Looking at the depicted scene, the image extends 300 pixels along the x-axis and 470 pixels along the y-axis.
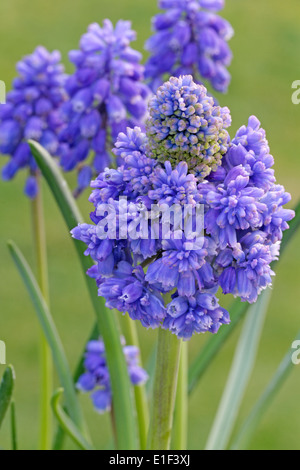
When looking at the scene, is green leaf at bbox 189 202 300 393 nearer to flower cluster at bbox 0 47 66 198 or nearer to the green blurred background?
flower cluster at bbox 0 47 66 198

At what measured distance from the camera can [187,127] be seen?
0.73 metres

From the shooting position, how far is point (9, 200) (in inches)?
115

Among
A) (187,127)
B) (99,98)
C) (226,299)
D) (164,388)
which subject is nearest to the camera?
(187,127)

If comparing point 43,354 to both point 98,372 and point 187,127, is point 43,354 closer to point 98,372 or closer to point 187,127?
point 98,372

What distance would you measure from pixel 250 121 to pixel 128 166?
13 centimetres

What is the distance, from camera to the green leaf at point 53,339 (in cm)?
113

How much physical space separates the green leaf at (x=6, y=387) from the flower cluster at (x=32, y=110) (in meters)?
0.42

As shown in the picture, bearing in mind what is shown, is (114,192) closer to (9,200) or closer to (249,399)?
(249,399)

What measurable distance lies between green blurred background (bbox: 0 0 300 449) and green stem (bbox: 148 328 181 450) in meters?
1.07

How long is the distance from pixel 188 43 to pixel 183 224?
27.3 inches

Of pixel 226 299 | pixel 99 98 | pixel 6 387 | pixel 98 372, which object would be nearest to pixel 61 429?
pixel 98 372

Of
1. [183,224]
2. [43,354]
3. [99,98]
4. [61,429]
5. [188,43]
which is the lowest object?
[61,429]

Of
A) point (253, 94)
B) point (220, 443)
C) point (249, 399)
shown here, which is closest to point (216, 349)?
point (220, 443)

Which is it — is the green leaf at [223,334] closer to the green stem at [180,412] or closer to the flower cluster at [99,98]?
the green stem at [180,412]
